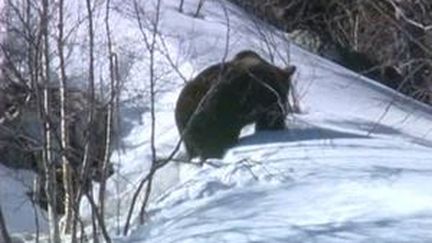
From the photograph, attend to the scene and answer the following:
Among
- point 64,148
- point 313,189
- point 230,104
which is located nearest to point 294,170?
point 313,189

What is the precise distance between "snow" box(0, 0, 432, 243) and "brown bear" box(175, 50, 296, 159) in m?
0.19

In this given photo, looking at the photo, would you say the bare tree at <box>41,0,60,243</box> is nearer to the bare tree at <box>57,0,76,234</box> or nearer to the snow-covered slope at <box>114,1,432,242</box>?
the bare tree at <box>57,0,76,234</box>

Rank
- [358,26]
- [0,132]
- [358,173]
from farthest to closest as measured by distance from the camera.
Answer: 1. [358,26]
2. [0,132]
3. [358,173]

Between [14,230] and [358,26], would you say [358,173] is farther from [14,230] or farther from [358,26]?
[358,26]

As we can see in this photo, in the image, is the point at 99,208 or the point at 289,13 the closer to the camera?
the point at 99,208

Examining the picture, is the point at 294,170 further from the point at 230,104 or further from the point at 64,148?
the point at 230,104

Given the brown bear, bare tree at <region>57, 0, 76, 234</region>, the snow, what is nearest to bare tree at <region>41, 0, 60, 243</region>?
bare tree at <region>57, 0, 76, 234</region>

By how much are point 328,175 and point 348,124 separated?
4.02 m

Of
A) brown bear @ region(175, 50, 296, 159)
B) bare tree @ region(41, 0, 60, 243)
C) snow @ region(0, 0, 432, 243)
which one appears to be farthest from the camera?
brown bear @ region(175, 50, 296, 159)

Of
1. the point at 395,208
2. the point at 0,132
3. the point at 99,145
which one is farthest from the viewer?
the point at 0,132

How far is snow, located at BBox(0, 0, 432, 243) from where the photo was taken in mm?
9094

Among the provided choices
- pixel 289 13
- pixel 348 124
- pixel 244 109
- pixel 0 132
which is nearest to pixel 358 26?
pixel 289 13

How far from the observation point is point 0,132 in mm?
12375

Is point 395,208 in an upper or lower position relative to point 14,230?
upper
